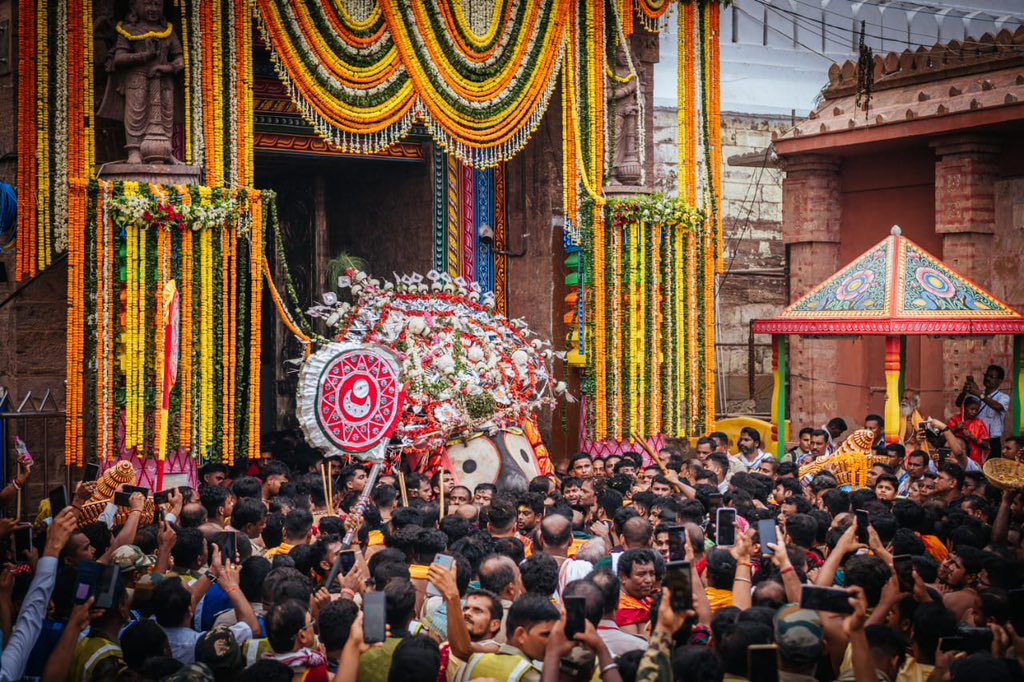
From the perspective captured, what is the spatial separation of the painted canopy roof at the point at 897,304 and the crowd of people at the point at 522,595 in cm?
396

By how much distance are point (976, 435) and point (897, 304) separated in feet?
4.80

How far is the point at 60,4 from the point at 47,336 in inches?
121

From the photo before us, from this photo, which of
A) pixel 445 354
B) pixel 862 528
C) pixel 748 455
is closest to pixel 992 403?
pixel 748 455

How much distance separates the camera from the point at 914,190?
15.7 meters

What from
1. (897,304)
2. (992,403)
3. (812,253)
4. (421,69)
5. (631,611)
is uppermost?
(421,69)

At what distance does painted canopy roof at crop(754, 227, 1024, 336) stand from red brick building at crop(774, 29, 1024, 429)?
6.97 feet

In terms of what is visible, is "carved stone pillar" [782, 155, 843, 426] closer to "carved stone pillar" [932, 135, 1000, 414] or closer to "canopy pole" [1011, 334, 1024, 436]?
"carved stone pillar" [932, 135, 1000, 414]

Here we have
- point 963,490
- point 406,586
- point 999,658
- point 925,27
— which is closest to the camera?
point 999,658

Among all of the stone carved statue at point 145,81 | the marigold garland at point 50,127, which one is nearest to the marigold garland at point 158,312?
the marigold garland at point 50,127

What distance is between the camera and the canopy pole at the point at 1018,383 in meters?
12.5

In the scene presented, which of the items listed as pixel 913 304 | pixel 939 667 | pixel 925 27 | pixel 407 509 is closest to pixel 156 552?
pixel 407 509

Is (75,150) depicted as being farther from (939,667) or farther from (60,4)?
(939,667)

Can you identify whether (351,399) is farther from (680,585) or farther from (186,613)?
(680,585)

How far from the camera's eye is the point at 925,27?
24.0 meters
